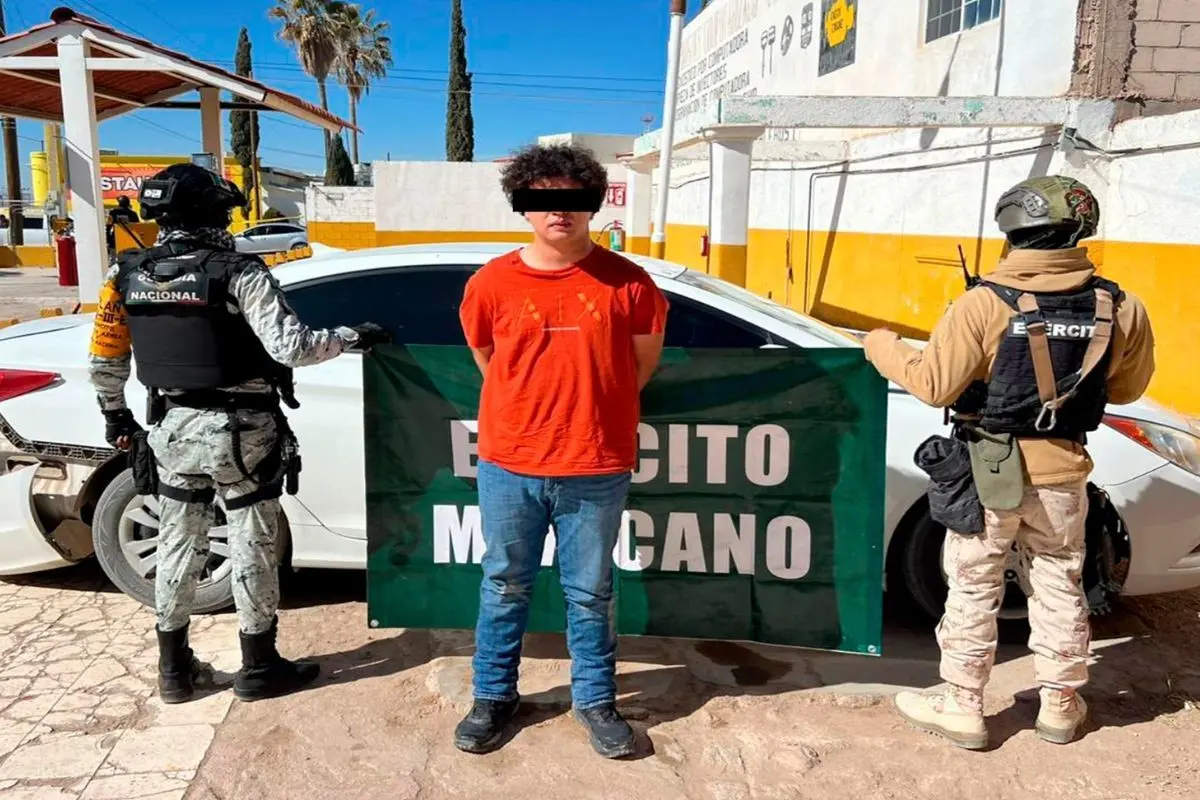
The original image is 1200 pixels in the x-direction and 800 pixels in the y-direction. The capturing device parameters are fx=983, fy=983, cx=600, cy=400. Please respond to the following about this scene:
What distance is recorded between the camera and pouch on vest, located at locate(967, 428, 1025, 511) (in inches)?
112

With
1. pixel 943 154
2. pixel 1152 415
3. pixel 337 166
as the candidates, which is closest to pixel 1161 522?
pixel 1152 415

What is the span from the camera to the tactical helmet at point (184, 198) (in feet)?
10.1

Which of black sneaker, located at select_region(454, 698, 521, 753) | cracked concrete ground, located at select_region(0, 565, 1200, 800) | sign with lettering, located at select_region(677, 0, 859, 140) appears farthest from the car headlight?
sign with lettering, located at select_region(677, 0, 859, 140)

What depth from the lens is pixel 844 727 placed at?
321cm

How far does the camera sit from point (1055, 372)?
277cm

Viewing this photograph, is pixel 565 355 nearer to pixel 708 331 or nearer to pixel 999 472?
pixel 708 331

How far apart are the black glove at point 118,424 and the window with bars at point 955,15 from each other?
9619mm

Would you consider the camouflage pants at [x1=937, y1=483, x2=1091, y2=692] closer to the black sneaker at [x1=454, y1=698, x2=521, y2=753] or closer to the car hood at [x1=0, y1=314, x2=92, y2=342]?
the black sneaker at [x1=454, y1=698, x2=521, y2=753]

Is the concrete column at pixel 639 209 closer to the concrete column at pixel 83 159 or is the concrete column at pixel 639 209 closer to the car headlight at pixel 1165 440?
the concrete column at pixel 83 159

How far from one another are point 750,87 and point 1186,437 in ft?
57.9

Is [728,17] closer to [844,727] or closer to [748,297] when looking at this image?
[748,297]

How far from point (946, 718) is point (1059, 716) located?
0.34 m

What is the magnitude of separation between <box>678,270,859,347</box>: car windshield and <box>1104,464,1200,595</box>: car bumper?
1164 millimetres

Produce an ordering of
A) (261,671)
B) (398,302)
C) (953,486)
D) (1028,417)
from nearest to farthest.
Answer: (1028,417), (953,486), (261,671), (398,302)
